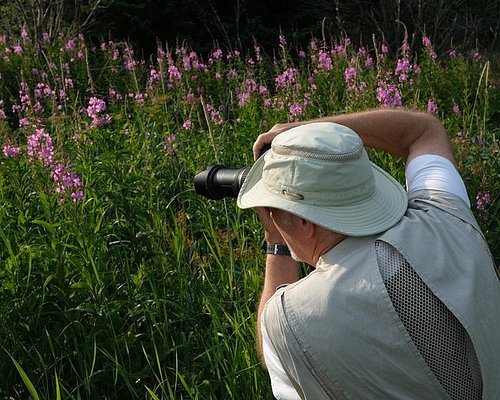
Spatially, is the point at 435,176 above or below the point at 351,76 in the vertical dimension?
above

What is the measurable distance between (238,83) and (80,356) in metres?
3.73

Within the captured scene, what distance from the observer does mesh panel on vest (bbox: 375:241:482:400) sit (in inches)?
53.5

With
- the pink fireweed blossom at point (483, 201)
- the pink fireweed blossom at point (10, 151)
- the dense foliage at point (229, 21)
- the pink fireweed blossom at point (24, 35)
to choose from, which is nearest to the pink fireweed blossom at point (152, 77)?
the pink fireweed blossom at point (10, 151)

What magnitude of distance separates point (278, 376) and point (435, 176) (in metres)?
0.59

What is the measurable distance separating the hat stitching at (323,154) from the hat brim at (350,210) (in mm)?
88

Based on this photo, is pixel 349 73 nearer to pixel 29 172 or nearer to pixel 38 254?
pixel 29 172

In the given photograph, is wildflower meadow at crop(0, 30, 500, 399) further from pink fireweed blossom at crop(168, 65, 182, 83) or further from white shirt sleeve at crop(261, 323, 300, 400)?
pink fireweed blossom at crop(168, 65, 182, 83)

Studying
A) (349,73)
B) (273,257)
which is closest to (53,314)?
(273,257)

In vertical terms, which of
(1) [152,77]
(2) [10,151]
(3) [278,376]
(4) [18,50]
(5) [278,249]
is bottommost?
(4) [18,50]

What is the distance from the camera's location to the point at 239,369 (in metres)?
2.37

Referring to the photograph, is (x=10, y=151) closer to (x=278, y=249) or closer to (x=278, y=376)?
(x=278, y=249)

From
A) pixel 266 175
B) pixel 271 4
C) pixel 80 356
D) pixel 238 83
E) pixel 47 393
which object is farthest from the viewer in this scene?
pixel 271 4

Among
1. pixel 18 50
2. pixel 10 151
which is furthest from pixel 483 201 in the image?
pixel 18 50

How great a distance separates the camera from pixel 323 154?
1428mm
